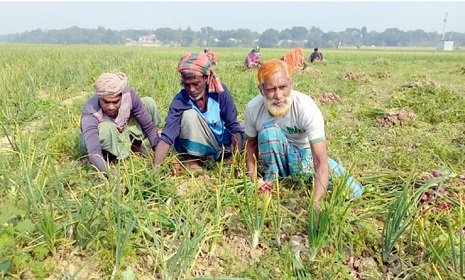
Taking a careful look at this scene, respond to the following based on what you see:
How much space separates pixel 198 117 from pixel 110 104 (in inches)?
24.7

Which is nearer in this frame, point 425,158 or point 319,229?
point 319,229

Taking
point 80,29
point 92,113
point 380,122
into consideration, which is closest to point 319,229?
point 92,113

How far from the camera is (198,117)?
2.67 m

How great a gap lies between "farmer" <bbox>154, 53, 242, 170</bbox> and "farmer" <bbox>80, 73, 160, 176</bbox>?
0.30 m

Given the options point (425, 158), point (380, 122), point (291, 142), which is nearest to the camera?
point (291, 142)

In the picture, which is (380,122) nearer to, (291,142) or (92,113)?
(291,142)

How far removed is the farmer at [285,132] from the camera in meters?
2.08

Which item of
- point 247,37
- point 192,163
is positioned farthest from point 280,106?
point 247,37

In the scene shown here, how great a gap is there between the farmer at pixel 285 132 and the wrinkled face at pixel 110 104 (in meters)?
Result: 0.94

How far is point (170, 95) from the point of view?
5121 mm

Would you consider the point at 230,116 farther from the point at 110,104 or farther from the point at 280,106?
the point at 110,104

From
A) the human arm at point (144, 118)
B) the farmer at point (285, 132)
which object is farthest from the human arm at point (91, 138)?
the farmer at point (285, 132)

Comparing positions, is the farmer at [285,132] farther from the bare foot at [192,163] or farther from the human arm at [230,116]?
the bare foot at [192,163]

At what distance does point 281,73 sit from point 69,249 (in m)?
1.41
